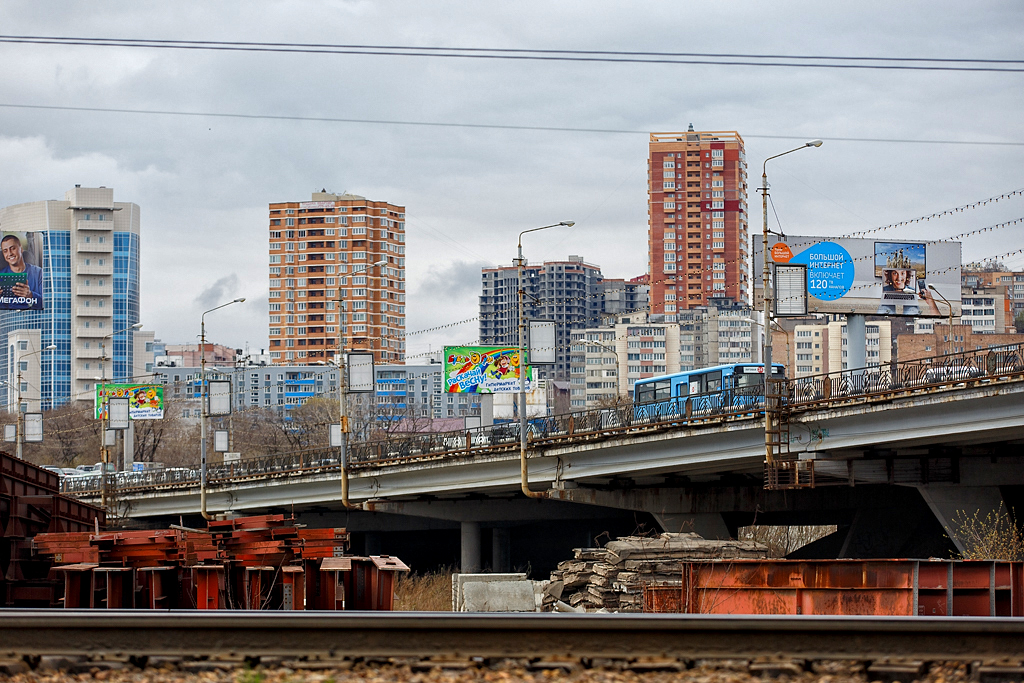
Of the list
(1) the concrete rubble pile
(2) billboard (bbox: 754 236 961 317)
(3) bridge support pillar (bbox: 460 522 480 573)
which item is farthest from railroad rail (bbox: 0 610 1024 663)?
(3) bridge support pillar (bbox: 460 522 480 573)

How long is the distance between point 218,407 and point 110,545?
33.8 m

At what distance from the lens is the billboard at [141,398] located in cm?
6069

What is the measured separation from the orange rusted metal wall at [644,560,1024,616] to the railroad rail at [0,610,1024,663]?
6.91 m

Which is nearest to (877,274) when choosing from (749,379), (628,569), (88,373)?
(749,379)

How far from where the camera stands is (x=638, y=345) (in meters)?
178

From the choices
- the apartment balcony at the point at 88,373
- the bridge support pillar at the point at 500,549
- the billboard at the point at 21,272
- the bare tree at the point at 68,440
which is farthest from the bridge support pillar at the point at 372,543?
the apartment balcony at the point at 88,373

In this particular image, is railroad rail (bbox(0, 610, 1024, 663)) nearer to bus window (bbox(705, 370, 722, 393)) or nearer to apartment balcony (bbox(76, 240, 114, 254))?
bus window (bbox(705, 370, 722, 393))

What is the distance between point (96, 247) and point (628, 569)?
149 metres

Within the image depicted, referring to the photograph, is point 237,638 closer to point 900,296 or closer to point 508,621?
point 508,621

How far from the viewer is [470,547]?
5591 cm

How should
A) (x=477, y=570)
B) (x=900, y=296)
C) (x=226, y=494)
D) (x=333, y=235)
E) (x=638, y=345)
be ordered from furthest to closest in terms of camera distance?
1. (x=333, y=235)
2. (x=638, y=345)
3. (x=226, y=494)
4. (x=477, y=570)
5. (x=900, y=296)

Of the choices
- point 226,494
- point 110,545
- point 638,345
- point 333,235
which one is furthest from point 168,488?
point 333,235

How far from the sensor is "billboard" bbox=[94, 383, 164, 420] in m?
60.7

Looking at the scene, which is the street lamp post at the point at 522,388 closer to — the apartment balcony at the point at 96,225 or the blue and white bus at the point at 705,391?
the blue and white bus at the point at 705,391
